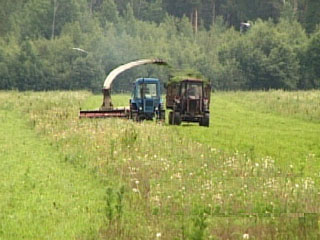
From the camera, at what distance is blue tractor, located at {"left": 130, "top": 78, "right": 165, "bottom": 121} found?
35.1 metres

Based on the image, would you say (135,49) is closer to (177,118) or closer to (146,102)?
(146,102)

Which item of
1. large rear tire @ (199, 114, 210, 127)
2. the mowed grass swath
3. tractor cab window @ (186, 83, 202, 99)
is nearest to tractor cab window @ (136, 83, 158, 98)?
tractor cab window @ (186, 83, 202, 99)

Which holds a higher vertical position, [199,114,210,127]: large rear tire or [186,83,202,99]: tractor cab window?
[186,83,202,99]: tractor cab window

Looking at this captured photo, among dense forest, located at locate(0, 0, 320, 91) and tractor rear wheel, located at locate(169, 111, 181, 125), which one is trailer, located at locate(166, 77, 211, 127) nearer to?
tractor rear wheel, located at locate(169, 111, 181, 125)

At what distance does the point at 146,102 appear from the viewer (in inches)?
1391

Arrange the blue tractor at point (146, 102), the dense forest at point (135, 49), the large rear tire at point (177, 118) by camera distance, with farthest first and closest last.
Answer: the dense forest at point (135, 49)
the blue tractor at point (146, 102)
the large rear tire at point (177, 118)

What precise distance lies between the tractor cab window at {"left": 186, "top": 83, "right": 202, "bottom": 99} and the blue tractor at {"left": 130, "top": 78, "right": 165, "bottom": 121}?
72.0 inches

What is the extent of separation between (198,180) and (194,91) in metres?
19.2

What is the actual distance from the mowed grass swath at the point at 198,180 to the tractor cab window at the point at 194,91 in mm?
5083

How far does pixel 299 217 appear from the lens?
1123 cm

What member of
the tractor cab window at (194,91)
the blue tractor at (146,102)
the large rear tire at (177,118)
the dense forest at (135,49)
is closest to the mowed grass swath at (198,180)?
the large rear tire at (177,118)

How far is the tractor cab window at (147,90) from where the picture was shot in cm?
3594

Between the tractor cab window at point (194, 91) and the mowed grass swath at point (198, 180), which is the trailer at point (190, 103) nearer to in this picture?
the tractor cab window at point (194, 91)

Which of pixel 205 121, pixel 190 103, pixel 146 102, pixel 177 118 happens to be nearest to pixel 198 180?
pixel 205 121
